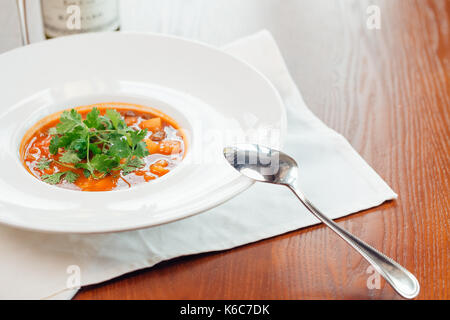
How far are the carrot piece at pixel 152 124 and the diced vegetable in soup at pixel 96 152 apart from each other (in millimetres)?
22

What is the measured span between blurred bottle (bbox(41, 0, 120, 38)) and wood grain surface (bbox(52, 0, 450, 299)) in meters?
0.32

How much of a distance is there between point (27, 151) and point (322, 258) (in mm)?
710

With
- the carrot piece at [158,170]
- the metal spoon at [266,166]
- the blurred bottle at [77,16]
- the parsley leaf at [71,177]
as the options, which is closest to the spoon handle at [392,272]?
the metal spoon at [266,166]

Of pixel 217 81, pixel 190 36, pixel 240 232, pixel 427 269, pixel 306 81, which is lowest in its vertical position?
pixel 427 269

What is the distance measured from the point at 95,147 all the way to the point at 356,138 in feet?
2.16

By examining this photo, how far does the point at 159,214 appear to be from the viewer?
1.03 metres

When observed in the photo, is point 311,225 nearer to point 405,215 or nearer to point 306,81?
point 405,215

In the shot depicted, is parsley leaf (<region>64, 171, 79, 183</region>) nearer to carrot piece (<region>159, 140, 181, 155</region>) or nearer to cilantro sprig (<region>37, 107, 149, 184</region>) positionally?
cilantro sprig (<region>37, 107, 149, 184</region>)

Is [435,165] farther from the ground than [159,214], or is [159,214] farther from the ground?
Answer: [435,165]

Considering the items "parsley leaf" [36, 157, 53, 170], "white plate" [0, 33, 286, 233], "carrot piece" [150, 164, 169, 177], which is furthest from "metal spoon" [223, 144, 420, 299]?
"parsley leaf" [36, 157, 53, 170]

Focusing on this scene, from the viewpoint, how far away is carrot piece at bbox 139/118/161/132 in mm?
1436

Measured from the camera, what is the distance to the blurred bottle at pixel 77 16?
1595 mm

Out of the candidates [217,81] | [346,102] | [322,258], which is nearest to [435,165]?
[346,102]

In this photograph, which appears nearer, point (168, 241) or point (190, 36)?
point (168, 241)
